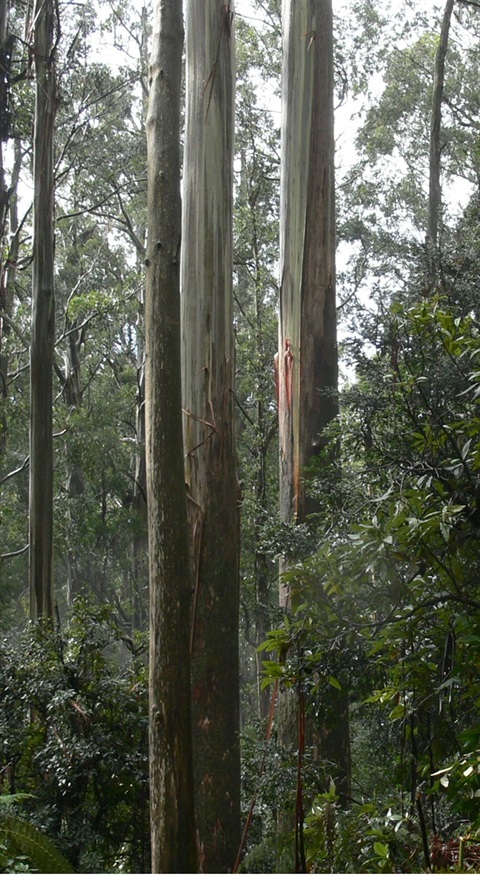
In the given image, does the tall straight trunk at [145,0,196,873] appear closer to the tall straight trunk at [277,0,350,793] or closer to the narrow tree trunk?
the tall straight trunk at [277,0,350,793]

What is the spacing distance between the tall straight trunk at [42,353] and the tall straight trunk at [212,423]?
188 inches

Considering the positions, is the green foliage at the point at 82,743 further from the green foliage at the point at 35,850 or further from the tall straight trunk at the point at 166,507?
the tall straight trunk at the point at 166,507

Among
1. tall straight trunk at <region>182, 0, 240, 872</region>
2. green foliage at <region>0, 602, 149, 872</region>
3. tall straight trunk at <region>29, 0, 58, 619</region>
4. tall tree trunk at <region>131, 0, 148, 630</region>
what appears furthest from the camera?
tall tree trunk at <region>131, 0, 148, 630</region>

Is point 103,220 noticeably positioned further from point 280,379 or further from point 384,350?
point 384,350

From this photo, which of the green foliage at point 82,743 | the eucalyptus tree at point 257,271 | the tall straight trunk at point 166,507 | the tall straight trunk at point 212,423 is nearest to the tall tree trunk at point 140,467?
the eucalyptus tree at point 257,271

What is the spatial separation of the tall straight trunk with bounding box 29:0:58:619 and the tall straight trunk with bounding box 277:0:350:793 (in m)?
3.97

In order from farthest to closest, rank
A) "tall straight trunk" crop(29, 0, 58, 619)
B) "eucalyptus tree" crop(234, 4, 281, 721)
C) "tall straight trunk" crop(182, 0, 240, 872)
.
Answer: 1. "eucalyptus tree" crop(234, 4, 281, 721)
2. "tall straight trunk" crop(29, 0, 58, 619)
3. "tall straight trunk" crop(182, 0, 240, 872)

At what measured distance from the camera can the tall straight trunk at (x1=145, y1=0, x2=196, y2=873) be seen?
10.2 ft

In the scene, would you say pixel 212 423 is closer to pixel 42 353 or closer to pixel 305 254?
pixel 305 254

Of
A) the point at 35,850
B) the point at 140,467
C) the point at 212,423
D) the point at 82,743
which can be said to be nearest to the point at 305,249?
the point at 212,423

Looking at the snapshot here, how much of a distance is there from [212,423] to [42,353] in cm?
564

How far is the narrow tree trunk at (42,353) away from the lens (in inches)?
399

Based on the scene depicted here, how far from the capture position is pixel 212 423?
5.14m

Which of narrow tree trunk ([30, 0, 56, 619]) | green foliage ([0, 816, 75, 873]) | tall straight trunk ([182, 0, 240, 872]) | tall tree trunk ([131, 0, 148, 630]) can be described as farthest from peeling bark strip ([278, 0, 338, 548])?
tall tree trunk ([131, 0, 148, 630])
